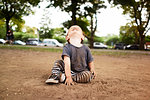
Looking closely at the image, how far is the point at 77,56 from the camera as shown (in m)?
3.10

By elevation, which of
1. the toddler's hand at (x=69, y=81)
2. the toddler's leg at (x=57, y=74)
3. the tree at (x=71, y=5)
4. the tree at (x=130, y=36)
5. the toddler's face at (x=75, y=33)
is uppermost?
the tree at (x=71, y=5)

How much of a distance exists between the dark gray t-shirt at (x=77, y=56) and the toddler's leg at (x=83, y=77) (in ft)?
0.40

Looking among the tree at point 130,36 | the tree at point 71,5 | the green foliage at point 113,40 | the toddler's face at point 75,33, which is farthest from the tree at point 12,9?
the toddler's face at point 75,33

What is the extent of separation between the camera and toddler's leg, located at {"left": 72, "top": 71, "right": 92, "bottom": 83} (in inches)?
121

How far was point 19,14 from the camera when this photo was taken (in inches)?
1243

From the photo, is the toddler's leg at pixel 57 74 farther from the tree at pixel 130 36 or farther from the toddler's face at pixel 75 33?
the tree at pixel 130 36

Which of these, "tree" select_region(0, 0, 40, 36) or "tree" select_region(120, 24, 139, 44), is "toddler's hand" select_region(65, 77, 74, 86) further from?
"tree" select_region(120, 24, 139, 44)

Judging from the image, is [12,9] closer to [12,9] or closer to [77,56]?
[12,9]

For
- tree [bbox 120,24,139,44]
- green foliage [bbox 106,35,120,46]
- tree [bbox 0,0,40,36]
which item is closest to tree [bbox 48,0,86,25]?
tree [bbox 0,0,40,36]

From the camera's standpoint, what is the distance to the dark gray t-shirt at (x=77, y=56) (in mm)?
3072

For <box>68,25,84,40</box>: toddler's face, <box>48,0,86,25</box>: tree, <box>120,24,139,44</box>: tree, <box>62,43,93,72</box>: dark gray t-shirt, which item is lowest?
<box>62,43,93,72</box>: dark gray t-shirt

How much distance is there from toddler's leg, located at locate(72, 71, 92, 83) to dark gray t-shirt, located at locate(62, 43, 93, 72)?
0.12m

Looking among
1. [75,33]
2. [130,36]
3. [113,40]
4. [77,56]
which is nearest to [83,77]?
[77,56]

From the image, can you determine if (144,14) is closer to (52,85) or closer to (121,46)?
(121,46)
